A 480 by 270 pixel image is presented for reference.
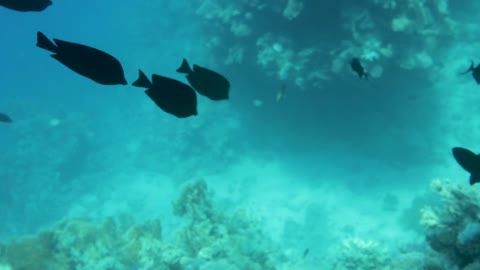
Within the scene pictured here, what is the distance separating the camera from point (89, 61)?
2012 millimetres

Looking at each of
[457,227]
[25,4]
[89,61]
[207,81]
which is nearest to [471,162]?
[457,227]

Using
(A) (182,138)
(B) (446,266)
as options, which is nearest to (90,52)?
(B) (446,266)

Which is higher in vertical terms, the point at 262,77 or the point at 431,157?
the point at 262,77

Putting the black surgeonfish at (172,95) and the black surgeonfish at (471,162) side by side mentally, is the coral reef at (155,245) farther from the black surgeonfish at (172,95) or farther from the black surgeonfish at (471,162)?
the black surgeonfish at (172,95)

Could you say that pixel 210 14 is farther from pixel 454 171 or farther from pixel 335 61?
pixel 454 171

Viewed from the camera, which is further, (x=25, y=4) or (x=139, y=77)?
(x=25, y=4)

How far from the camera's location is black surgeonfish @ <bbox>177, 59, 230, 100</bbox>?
236cm

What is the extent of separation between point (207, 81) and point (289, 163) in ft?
46.6

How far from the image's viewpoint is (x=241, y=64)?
16469mm

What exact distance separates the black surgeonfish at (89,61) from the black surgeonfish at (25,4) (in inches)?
25.1

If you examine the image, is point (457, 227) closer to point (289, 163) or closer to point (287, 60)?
point (287, 60)

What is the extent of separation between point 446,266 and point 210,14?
1571cm

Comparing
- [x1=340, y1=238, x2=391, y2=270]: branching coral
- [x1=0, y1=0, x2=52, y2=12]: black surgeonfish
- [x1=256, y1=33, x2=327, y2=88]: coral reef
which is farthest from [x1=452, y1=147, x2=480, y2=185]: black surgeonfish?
[x1=256, y1=33, x2=327, y2=88]: coral reef

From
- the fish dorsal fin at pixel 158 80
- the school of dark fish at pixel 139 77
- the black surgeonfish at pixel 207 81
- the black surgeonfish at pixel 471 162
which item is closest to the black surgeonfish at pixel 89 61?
the school of dark fish at pixel 139 77
